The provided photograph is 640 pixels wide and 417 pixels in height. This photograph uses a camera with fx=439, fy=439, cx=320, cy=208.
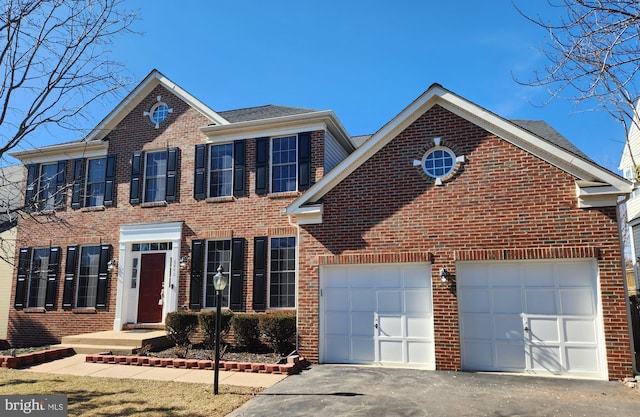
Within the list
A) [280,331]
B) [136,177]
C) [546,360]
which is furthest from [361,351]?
[136,177]

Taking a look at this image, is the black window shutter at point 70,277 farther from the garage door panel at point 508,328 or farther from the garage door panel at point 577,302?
the garage door panel at point 577,302

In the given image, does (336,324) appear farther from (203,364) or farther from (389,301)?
(203,364)

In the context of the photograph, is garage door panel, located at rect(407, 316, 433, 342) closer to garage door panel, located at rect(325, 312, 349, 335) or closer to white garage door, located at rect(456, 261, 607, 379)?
white garage door, located at rect(456, 261, 607, 379)

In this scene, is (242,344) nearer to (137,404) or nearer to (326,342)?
(326,342)

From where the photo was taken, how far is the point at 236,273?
42.3 feet

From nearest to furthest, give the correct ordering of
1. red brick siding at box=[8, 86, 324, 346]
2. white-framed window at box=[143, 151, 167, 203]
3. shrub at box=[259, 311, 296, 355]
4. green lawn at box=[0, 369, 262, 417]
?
green lawn at box=[0, 369, 262, 417], shrub at box=[259, 311, 296, 355], red brick siding at box=[8, 86, 324, 346], white-framed window at box=[143, 151, 167, 203]

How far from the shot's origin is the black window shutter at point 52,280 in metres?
14.9

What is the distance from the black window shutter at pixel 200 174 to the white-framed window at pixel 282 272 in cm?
287

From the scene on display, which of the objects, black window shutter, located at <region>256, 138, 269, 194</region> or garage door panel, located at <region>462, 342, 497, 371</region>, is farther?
black window shutter, located at <region>256, 138, 269, 194</region>

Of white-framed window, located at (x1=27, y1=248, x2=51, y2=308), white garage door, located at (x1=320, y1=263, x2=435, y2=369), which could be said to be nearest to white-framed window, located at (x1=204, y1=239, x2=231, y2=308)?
white garage door, located at (x1=320, y1=263, x2=435, y2=369)

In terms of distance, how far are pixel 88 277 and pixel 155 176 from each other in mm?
4101

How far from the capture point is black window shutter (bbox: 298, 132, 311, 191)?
12750 millimetres

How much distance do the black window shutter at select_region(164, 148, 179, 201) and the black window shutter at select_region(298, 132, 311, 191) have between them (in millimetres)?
4268

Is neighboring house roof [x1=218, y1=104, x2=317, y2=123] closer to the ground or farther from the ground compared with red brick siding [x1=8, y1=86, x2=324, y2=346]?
farther from the ground
